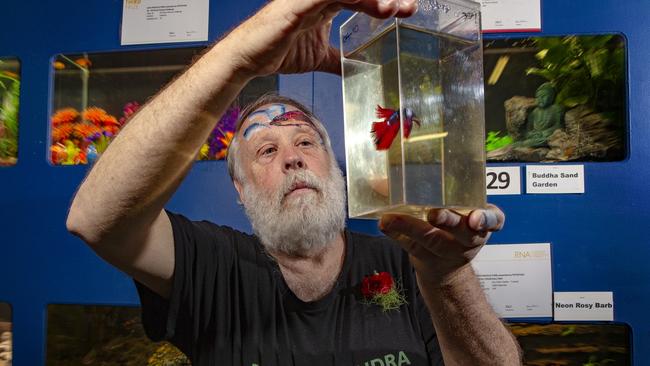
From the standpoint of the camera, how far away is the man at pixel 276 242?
2.63ft

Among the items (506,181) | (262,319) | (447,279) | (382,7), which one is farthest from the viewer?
(506,181)

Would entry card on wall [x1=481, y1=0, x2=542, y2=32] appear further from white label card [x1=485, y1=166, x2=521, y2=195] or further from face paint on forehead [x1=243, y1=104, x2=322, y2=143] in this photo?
face paint on forehead [x1=243, y1=104, x2=322, y2=143]

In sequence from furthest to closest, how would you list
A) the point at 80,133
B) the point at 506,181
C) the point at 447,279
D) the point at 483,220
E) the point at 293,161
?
the point at 80,133, the point at 506,181, the point at 293,161, the point at 447,279, the point at 483,220

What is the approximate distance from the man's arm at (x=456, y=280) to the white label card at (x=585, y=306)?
419mm

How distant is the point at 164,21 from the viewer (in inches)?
67.3

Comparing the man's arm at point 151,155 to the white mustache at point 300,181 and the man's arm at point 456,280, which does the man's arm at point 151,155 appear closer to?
the man's arm at point 456,280

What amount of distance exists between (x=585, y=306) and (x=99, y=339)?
1.49 metres

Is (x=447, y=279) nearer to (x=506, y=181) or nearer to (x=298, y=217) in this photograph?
(x=298, y=217)

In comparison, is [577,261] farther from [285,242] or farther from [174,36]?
[174,36]

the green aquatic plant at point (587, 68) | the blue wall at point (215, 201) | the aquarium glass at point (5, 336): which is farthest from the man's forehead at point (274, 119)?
the aquarium glass at point (5, 336)

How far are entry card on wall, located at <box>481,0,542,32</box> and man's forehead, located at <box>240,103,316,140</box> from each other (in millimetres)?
607

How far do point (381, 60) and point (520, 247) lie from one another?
3.26 feet

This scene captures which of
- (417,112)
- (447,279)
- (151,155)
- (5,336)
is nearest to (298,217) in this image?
(447,279)

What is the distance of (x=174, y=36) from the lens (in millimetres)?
1694
